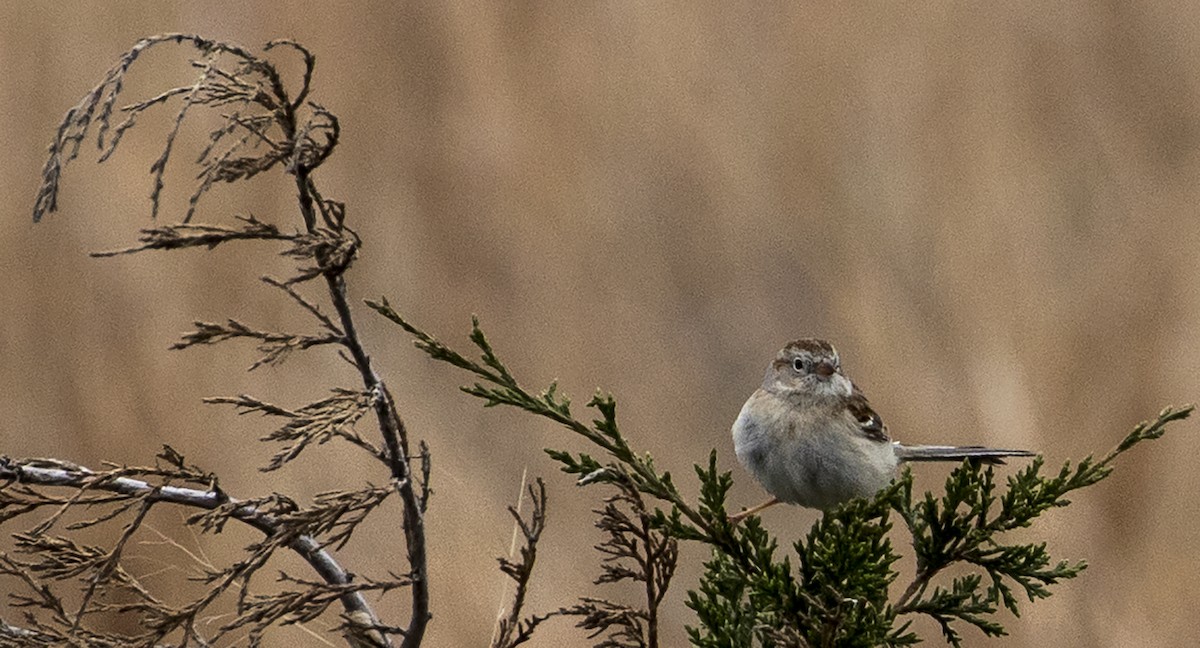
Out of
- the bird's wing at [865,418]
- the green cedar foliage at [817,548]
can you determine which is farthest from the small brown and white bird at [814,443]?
the green cedar foliage at [817,548]

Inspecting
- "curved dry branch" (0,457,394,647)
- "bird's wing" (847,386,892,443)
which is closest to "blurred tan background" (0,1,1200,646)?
"bird's wing" (847,386,892,443)

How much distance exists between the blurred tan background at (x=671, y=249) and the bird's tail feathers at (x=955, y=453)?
4.33 feet

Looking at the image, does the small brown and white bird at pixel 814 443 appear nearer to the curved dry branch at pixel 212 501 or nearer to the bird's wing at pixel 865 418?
the bird's wing at pixel 865 418

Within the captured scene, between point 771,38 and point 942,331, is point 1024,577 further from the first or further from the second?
point 771,38

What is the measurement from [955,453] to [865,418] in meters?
0.23

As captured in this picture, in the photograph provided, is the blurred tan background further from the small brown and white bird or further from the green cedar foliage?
the green cedar foliage

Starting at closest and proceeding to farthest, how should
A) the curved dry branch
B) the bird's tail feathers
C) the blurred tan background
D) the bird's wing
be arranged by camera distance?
the curved dry branch < the bird's tail feathers < the bird's wing < the blurred tan background

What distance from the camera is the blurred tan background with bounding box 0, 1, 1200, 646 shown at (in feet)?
11.1

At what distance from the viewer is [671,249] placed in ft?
11.9

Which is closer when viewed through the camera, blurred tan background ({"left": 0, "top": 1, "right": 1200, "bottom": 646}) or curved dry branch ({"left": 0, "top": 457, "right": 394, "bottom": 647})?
curved dry branch ({"left": 0, "top": 457, "right": 394, "bottom": 647})

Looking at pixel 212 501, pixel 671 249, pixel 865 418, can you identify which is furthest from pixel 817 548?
pixel 671 249

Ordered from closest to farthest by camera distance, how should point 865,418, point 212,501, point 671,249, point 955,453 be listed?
point 212,501 < point 955,453 < point 865,418 < point 671,249

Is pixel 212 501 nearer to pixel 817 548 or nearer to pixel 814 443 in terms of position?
pixel 817 548

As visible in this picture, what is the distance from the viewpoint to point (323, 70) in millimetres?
3639
